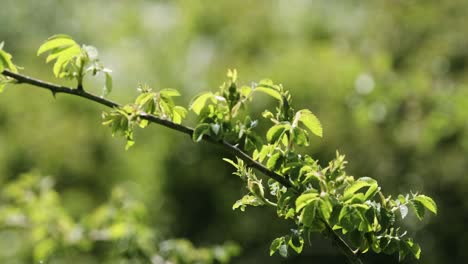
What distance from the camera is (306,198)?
105cm

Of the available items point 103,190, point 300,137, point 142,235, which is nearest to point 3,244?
point 103,190

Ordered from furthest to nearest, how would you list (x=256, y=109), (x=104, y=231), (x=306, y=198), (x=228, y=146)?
(x=256, y=109)
(x=104, y=231)
(x=228, y=146)
(x=306, y=198)

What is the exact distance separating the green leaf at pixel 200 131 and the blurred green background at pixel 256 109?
431 centimetres

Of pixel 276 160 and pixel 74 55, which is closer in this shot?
pixel 276 160

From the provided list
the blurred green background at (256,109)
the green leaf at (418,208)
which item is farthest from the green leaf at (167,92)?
the blurred green background at (256,109)

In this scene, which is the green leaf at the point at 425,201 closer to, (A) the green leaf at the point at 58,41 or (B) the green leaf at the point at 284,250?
(B) the green leaf at the point at 284,250

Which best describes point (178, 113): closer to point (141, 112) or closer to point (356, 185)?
point (141, 112)

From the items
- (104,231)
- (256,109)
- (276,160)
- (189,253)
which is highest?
(256,109)

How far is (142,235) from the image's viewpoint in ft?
8.90

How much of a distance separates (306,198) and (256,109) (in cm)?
572

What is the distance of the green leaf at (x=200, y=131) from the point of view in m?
1.15

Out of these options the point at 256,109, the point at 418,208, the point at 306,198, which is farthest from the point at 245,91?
the point at 256,109

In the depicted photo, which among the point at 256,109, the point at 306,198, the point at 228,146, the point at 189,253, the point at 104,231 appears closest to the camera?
the point at 306,198

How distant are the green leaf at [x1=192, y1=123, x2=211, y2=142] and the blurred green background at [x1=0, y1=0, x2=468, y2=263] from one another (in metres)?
4.31
